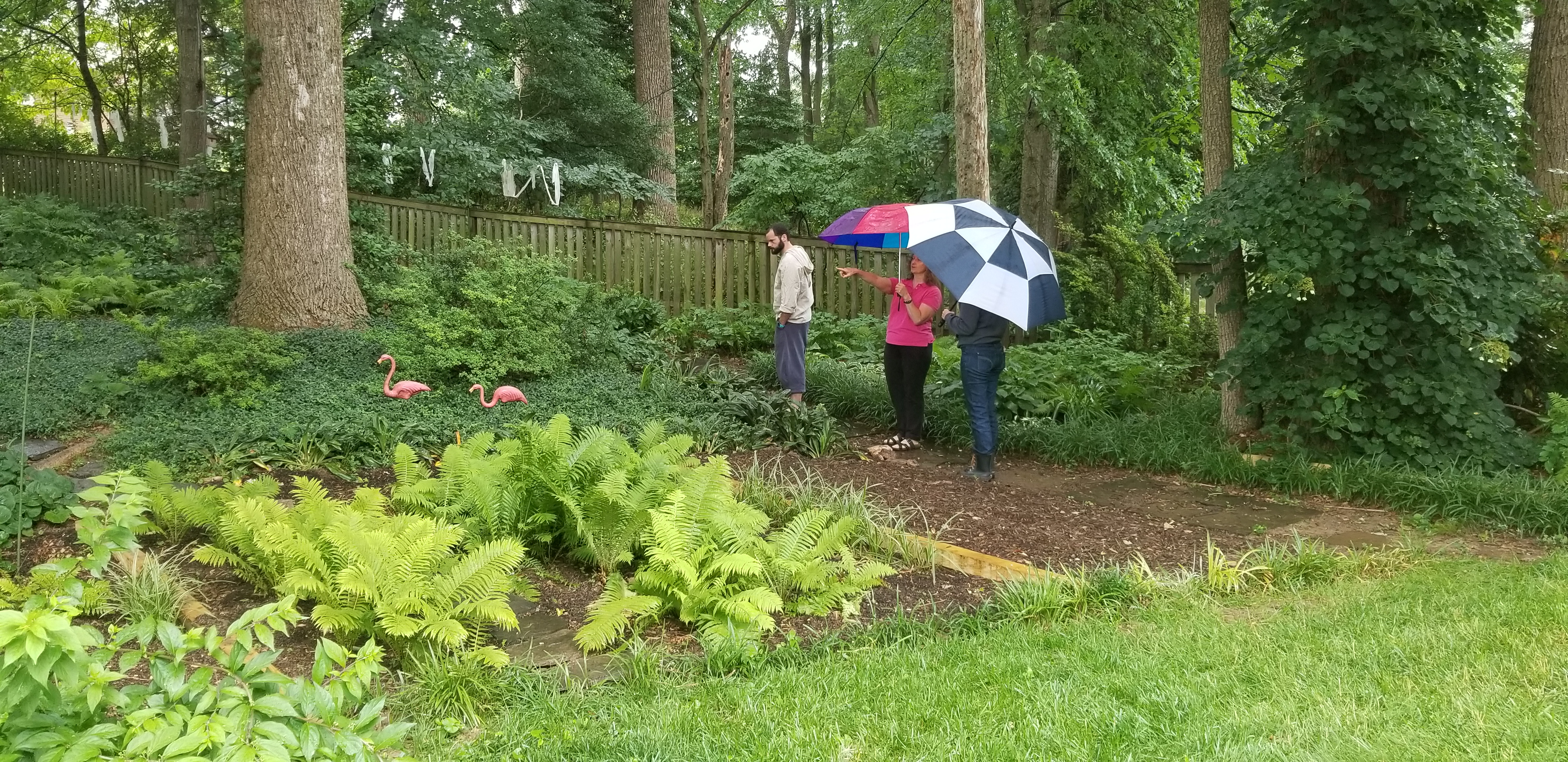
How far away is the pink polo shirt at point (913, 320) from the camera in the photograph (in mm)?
7520

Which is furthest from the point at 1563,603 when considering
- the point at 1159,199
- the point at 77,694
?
the point at 1159,199

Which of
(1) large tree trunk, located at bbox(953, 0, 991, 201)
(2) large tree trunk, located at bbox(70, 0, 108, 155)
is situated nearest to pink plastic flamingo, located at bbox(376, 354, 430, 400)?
(1) large tree trunk, located at bbox(953, 0, 991, 201)

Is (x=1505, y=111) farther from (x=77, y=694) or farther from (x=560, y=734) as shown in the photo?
(x=77, y=694)

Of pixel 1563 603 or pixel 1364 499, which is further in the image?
pixel 1364 499

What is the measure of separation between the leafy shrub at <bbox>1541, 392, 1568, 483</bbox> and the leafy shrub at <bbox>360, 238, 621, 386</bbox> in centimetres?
692

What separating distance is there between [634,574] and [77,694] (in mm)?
2795

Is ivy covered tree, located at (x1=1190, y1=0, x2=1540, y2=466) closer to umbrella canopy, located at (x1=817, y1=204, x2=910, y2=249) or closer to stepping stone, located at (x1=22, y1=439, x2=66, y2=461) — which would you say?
umbrella canopy, located at (x1=817, y1=204, x2=910, y2=249)

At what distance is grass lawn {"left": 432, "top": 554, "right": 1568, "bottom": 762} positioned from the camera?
3104mm

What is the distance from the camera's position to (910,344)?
760cm

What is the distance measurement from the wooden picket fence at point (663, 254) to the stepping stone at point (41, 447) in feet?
20.1

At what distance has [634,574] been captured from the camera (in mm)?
4836

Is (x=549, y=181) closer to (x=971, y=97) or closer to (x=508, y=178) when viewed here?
(x=508, y=178)

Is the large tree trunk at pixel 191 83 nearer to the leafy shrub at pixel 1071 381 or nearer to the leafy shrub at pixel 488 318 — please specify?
the leafy shrub at pixel 488 318

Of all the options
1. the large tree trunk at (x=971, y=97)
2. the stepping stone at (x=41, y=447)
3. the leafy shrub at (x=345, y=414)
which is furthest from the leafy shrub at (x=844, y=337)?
the stepping stone at (x=41, y=447)
